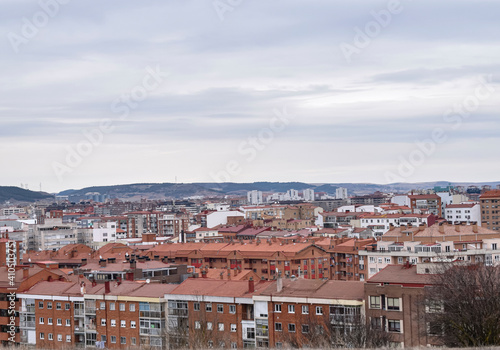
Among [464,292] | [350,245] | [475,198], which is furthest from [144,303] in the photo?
[475,198]

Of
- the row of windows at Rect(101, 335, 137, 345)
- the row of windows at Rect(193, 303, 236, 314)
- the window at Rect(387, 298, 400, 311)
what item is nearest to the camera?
the window at Rect(387, 298, 400, 311)

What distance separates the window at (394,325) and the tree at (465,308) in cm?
219

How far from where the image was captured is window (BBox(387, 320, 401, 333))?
3045cm

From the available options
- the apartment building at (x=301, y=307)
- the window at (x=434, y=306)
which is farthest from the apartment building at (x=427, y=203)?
the window at (x=434, y=306)

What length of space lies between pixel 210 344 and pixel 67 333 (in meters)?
9.80

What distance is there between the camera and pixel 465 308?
25688 mm

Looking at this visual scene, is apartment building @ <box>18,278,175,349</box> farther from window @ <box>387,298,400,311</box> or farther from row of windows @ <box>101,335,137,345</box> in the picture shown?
window @ <box>387,298,400,311</box>

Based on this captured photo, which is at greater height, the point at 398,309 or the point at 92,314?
the point at 398,309

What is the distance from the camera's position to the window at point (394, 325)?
99.9 ft

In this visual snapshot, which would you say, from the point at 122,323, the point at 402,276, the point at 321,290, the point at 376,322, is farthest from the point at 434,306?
the point at 122,323

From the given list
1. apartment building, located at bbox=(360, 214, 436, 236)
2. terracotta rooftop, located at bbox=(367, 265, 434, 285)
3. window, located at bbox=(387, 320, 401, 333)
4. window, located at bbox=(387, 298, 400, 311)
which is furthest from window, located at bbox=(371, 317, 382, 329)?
apartment building, located at bbox=(360, 214, 436, 236)

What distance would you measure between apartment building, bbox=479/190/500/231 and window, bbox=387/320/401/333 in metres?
79.4

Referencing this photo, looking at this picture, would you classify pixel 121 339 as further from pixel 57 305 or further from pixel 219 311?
pixel 219 311

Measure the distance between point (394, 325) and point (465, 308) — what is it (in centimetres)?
526
